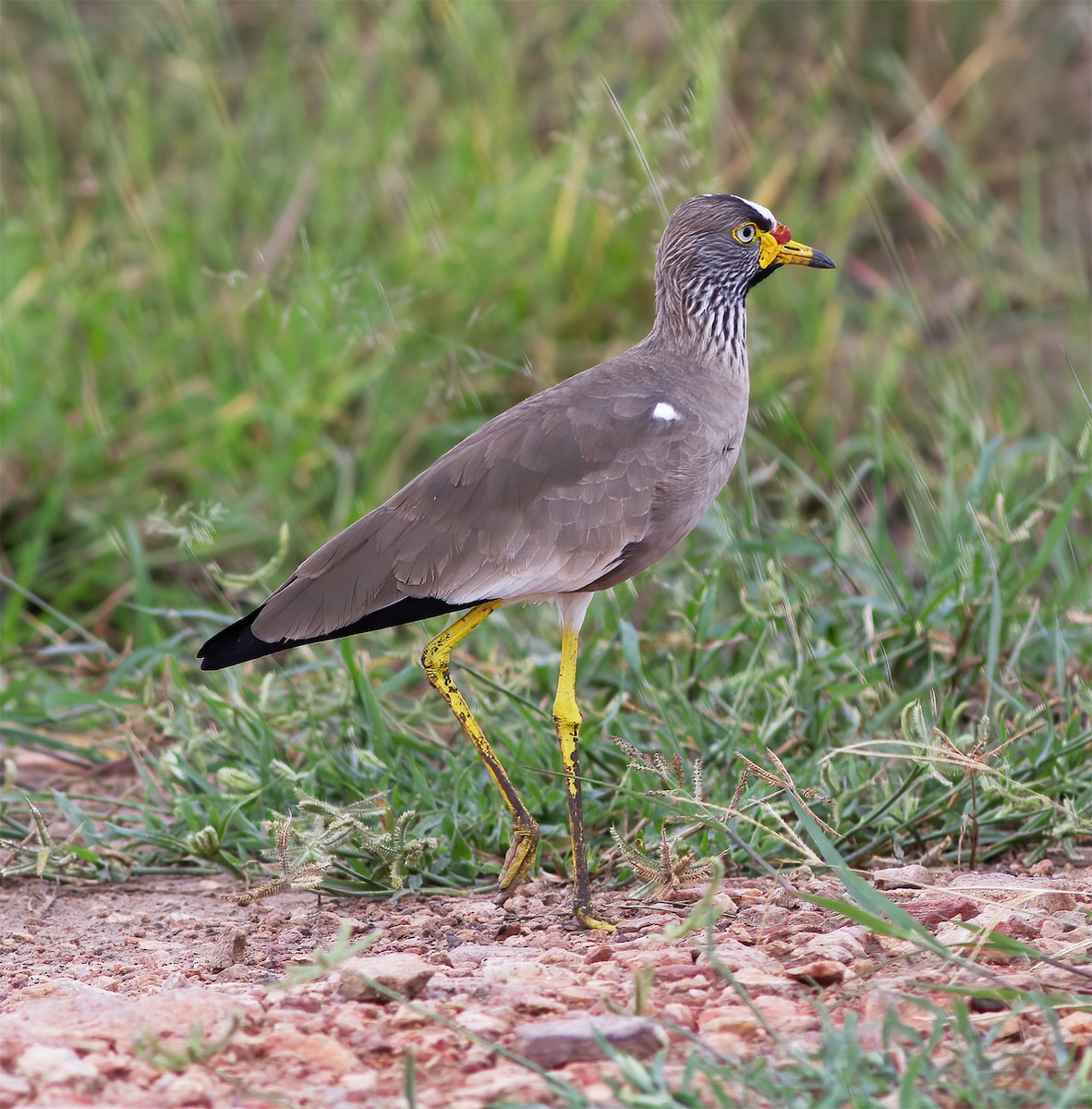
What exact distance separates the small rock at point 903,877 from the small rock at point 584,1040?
0.95 meters

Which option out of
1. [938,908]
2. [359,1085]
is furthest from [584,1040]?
[938,908]

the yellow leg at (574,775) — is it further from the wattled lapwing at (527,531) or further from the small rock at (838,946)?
the small rock at (838,946)

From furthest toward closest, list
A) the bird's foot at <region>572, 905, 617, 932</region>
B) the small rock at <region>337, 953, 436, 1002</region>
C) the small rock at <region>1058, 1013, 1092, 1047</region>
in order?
1. the bird's foot at <region>572, 905, 617, 932</region>
2. the small rock at <region>337, 953, 436, 1002</region>
3. the small rock at <region>1058, 1013, 1092, 1047</region>

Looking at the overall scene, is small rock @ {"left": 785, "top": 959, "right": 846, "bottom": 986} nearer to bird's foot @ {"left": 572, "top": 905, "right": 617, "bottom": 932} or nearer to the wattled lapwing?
bird's foot @ {"left": 572, "top": 905, "right": 617, "bottom": 932}

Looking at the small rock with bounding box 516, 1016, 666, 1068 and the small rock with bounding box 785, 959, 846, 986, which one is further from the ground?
the small rock with bounding box 516, 1016, 666, 1068

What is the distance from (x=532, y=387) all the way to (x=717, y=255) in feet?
7.46

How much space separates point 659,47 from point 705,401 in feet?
14.3

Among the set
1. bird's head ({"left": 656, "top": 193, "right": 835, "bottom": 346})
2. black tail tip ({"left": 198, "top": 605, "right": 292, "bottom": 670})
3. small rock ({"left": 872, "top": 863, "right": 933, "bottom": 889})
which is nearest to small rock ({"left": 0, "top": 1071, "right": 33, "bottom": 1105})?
black tail tip ({"left": 198, "top": 605, "right": 292, "bottom": 670})

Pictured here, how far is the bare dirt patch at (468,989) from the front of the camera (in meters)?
2.45

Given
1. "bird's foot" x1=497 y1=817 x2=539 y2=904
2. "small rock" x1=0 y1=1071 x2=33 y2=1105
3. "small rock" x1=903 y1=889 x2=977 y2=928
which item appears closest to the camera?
"small rock" x1=0 y1=1071 x2=33 y2=1105

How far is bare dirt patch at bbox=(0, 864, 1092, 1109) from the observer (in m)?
2.45

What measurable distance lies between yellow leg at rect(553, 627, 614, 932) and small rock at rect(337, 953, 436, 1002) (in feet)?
1.88

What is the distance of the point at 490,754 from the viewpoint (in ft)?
11.8

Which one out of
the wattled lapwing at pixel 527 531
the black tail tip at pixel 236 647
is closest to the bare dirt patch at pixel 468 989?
the wattled lapwing at pixel 527 531
